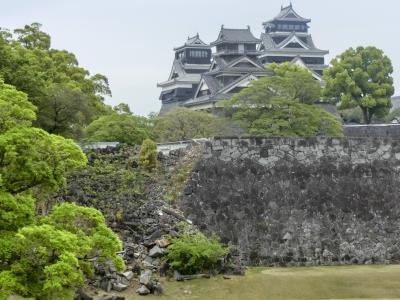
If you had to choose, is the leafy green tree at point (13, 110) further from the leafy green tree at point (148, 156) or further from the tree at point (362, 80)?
the tree at point (362, 80)

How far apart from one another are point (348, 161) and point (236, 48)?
35.8 metres

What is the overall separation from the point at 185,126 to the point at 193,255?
14282 millimetres

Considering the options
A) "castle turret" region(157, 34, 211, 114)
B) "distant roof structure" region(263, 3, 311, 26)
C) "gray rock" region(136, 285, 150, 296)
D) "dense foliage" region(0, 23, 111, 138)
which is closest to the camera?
"gray rock" region(136, 285, 150, 296)

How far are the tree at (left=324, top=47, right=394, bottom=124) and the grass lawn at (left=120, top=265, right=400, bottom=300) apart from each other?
2695 centimetres

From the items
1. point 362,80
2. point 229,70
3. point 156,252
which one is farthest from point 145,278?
point 229,70

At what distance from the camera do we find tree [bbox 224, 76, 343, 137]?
30.8 meters

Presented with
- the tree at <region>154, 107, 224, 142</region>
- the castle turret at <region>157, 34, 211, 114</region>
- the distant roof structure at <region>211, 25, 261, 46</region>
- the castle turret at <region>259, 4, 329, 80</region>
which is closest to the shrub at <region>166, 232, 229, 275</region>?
the tree at <region>154, 107, 224, 142</region>

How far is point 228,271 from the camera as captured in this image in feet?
55.5

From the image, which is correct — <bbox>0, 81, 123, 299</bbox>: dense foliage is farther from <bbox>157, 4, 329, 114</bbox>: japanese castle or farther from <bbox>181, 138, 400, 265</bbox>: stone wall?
<bbox>157, 4, 329, 114</bbox>: japanese castle

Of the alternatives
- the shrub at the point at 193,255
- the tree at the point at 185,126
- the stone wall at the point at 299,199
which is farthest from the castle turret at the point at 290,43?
the shrub at the point at 193,255

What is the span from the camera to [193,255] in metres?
16.0

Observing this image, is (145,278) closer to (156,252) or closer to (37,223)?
(156,252)

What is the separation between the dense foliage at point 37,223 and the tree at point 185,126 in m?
16.9

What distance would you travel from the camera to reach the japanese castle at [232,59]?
48.4m
